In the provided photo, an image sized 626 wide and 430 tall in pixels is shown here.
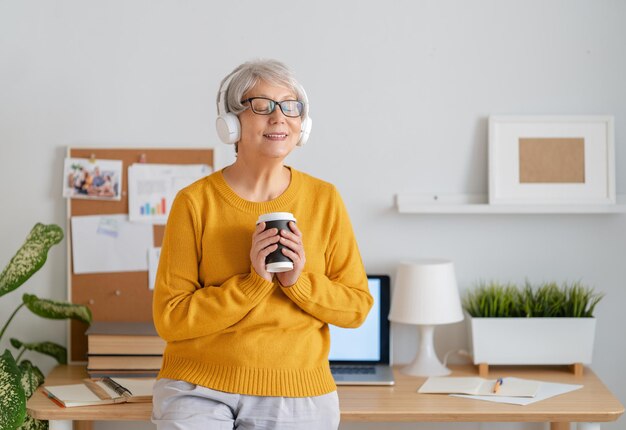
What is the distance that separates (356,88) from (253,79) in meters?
0.81

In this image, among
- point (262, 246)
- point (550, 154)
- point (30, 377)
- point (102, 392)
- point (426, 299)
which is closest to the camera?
point (262, 246)

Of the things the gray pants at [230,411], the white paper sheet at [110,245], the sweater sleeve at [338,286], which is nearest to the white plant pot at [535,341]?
the sweater sleeve at [338,286]

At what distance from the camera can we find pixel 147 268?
2.49 metres

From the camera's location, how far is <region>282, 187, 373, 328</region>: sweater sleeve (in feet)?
5.61

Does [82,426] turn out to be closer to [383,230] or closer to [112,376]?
[112,376]

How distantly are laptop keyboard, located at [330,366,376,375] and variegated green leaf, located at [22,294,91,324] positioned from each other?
0.71 meters

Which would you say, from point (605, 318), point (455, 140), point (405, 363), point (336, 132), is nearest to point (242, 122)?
point (336, 132)

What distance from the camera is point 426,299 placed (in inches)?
92.3

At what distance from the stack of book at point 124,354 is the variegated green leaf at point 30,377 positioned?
0.14m

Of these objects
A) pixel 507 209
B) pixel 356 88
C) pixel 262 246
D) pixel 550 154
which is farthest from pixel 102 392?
pixel 550 154

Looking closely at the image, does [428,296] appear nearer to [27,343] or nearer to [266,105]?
[266,105]

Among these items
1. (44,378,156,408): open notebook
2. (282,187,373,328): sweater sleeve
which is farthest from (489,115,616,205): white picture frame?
(44,378,156,408): open notebook

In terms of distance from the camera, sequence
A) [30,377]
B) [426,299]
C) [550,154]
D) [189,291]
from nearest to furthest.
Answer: [189,291], [30,377], [426,299], [550,154]

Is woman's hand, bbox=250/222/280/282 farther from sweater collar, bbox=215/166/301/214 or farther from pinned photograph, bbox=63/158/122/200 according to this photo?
pinned photograph, bbox=63/158/122/200
